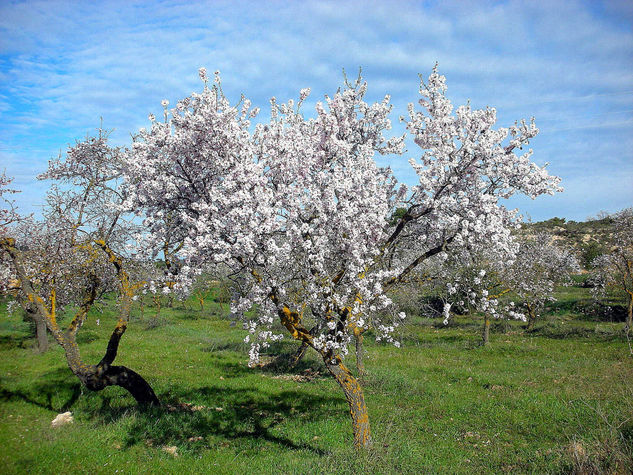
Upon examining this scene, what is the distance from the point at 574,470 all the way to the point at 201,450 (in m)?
8.32

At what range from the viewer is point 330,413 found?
13273 millimetres

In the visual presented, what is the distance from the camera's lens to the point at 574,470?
7074mm

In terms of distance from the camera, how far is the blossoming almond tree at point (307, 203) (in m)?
8.84

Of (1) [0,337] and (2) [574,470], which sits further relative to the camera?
(1) [0,337]

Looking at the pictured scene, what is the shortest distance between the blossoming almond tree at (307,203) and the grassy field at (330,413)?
2.69 metres

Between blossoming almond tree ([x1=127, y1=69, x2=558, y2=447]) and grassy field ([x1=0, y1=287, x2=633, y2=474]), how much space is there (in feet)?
8.82

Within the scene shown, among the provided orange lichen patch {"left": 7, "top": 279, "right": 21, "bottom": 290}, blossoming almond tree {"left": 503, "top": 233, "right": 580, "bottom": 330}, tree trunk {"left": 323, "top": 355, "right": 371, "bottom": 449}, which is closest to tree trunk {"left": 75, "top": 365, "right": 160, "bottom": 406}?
tree trunk {"left": 323, "top": 355, "right": 371, "bottom": 449}

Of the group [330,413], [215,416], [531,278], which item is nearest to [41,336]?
[215,416]

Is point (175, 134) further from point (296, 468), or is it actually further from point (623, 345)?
point (623, 345)

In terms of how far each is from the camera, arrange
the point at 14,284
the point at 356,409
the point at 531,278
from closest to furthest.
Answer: the point at 356,409 → the point at 14,284 → the point at 531,278

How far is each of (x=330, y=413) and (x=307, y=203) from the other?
7782 millimetres

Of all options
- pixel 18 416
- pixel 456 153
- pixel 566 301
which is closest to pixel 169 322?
pixel 18 416

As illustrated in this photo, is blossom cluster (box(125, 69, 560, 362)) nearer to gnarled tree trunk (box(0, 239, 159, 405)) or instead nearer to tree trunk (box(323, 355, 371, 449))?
tree trunk (box(323, 355, 371, 449))

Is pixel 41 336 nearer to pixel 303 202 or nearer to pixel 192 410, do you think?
pixel 192 410
